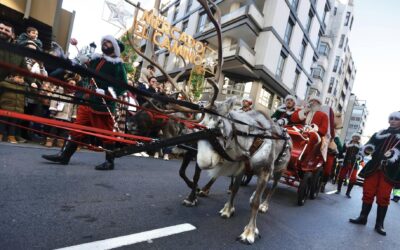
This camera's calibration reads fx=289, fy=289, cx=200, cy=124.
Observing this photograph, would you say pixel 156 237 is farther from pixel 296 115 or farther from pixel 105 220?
pixel 296 115

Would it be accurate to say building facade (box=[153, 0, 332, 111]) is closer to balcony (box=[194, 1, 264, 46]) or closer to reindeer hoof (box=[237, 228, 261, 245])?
balcony (box=[194, 1, 264, 46])

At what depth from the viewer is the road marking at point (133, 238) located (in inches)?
104

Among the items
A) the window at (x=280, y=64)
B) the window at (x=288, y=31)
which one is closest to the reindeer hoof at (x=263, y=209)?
the window at (x=280, y=64)

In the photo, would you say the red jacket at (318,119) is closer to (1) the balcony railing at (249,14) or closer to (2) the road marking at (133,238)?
(2) the road marking at (133,238)

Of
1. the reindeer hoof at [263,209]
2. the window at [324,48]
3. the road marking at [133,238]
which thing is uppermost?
the window at [324,48]

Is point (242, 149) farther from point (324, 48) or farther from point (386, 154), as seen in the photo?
point (324, 48)

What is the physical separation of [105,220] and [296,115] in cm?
488

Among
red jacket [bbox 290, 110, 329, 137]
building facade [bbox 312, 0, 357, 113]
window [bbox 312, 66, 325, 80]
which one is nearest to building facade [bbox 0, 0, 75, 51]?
red jacket [bbox 290, 110, 329, 137]

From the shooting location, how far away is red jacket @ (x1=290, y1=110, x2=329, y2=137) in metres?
6.53

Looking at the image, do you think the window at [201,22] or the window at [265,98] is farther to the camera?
the window at [201,22]

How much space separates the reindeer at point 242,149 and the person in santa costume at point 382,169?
2.32 m

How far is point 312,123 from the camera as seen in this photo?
21.7ft

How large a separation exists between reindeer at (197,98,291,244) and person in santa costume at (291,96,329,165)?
1.79 m

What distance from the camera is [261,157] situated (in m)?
3.76
